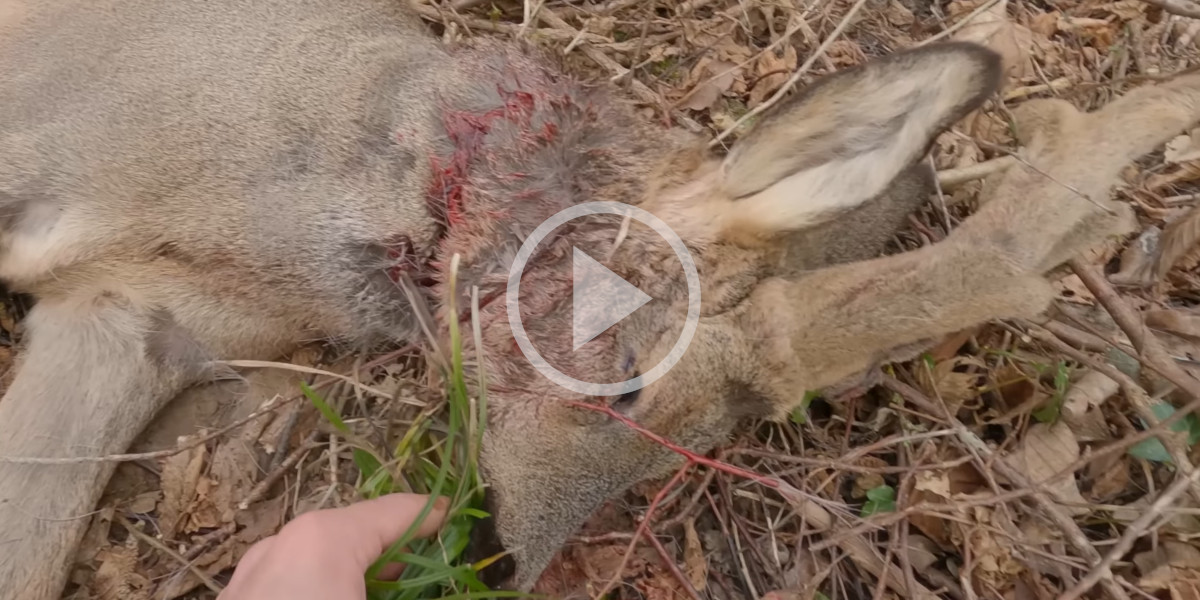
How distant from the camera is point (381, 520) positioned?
236cm

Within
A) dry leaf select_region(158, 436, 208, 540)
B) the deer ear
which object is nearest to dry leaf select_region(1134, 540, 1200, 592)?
the deer ear

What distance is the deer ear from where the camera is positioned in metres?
2.01

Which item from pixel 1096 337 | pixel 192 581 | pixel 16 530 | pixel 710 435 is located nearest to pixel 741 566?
pixel 710 435

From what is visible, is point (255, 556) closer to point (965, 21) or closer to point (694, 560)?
point (694, 560)

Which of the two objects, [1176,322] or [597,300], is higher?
[597,300]

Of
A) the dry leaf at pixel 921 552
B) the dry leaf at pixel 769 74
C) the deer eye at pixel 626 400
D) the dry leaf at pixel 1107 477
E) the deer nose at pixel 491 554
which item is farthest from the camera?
the dry leaf at pixel 769 74

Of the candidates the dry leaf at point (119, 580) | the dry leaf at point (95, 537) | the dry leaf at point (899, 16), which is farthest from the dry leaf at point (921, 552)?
the dry leaf at point (95, 537)

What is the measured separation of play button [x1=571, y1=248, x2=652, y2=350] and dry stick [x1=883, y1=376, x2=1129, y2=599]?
1.12 m

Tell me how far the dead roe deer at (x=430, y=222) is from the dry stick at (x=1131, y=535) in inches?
42.2

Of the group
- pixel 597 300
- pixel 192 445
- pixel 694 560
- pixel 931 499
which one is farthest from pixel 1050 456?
pixel 192 445

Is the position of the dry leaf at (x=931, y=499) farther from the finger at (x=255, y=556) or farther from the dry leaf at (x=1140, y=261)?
Answer: the finger at (x=255, y=556)

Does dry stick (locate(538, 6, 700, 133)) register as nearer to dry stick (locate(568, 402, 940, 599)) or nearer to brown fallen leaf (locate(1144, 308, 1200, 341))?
dry stick (locate(568, 402, 940, 599))

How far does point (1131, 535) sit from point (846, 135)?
160 centimetres

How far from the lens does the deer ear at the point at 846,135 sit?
201 cm
